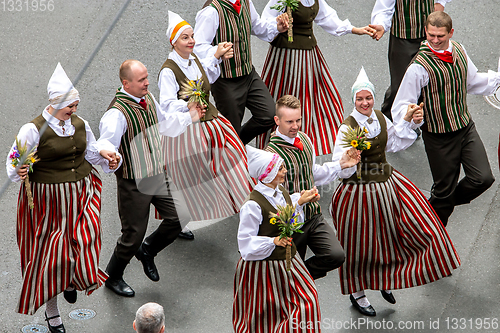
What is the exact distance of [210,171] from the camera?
619cm

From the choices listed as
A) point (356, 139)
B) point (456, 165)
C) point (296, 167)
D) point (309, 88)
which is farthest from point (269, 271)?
point (309, 88)

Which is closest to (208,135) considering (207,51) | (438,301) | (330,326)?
(207,51)

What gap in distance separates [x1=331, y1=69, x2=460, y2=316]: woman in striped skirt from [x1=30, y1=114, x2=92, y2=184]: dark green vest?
1794 millimetres

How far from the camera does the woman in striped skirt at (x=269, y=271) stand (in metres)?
4.93

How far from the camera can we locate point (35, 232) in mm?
5418

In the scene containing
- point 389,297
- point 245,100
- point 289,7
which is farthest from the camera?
point 245,100

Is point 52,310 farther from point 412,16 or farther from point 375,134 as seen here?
point 412,16

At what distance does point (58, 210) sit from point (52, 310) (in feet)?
2.38

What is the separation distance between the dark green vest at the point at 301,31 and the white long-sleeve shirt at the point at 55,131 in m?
2.14

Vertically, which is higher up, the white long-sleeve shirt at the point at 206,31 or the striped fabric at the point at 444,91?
the white long-sleeve shirt at the point at 206,31

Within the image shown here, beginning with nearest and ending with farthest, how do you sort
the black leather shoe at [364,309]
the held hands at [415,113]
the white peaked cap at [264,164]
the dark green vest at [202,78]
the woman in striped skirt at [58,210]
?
the white peaked cap at [264,164], the woman in striped skirt at [58,210], the held hands at [415,113], the black leather shoe at [364,309], the dark green vest at [202,78]

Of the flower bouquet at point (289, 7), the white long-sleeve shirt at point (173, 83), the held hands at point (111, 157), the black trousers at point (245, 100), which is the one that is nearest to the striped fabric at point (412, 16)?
the flower bouquet at point (289, 7)

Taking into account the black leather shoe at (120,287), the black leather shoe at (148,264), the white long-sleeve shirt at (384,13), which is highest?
the white long-sleeve shirt at (384,13)

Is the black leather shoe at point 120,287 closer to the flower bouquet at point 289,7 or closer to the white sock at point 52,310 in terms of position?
the white sock at point 52,310
